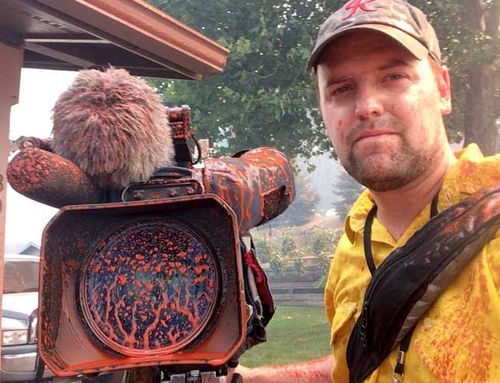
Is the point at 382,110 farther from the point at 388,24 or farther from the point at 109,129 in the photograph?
the point at 109,129

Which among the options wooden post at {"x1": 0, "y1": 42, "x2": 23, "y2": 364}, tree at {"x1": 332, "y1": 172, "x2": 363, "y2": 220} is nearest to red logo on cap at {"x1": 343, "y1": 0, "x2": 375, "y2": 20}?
wooden post at {"x1": 0, "y1": 42, "x2": 23, "y2": 364}

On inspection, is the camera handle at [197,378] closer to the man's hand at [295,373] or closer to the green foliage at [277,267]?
the man's hand at [295,373]

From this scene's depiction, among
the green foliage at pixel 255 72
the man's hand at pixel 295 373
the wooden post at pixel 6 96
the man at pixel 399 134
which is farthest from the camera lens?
the green foliage at pixel 255 72

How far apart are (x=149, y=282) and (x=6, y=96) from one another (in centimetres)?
154

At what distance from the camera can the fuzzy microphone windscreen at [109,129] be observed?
110cm

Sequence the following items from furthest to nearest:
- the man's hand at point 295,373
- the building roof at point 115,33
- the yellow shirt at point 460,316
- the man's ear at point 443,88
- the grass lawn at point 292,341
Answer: the grass lawn at point 292,341
the building roof at point 115,33
the man's hand at point 295,373
the man's ear at point 443,88
the yellow shirt at point 460,316

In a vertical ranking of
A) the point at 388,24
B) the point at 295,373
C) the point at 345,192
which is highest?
the point at 345,192

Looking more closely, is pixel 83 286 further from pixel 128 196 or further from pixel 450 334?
pixel 450 334

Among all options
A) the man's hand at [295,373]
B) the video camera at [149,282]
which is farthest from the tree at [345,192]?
the video camera at [149,282]

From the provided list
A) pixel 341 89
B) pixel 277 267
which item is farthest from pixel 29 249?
pixel 277 267

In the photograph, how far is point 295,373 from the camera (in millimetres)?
1828

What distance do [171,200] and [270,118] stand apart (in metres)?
5.64

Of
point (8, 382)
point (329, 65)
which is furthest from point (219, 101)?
point (329, 65)

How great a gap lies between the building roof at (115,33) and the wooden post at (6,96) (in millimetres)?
55
